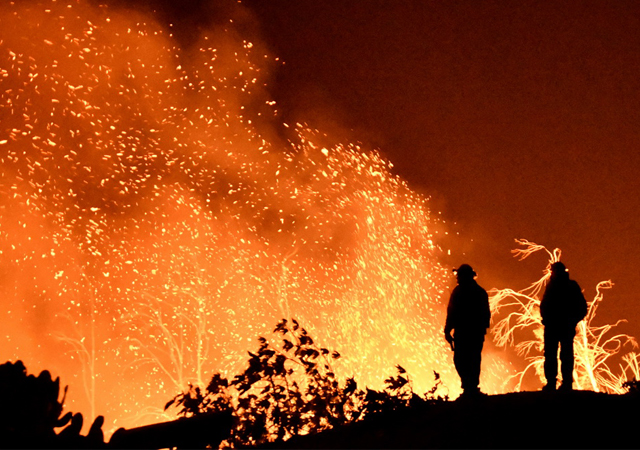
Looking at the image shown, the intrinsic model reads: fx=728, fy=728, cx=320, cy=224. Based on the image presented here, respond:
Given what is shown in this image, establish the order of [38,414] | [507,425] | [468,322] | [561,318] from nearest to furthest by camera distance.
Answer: [38,414]
[507,425]
[468,322]
[561,318]

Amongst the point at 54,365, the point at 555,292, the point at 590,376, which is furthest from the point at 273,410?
the point at 54,365

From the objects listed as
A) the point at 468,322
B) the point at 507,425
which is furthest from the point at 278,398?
the point at 507,425

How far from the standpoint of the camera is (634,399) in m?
7.57

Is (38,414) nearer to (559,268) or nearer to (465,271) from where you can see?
(465,271)

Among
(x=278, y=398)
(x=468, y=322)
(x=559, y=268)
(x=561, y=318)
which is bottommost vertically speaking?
(x=278, y=398)

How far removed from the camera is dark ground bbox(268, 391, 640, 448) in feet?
21.0

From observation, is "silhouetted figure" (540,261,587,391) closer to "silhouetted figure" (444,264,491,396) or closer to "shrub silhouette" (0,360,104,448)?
"silhouetted figure" (444,264,491,396)

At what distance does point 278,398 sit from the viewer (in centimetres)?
936

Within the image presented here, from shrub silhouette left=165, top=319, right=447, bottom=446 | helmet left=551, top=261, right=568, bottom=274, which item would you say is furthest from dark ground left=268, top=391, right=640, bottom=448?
helmet left=551, top=261, right=568, bottom=274

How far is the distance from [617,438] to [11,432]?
5123mm

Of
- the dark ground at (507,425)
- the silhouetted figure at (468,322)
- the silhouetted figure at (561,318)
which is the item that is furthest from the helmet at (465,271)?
the dark ground at (507,425)

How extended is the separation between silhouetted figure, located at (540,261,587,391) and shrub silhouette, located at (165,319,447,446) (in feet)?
4.83

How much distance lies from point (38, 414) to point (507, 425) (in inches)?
166

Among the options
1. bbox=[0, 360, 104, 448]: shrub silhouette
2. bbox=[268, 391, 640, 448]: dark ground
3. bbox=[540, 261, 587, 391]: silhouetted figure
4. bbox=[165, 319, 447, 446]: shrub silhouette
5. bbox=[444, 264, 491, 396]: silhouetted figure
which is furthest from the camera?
bbox=[540, 261, 587, 391]: silhouetted figure
